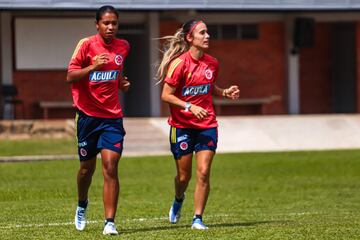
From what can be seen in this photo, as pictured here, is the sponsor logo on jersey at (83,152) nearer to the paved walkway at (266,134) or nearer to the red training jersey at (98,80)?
the red training jersey at (98,80)

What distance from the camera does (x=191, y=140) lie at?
10859 millimetres

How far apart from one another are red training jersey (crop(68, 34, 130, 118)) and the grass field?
120cm

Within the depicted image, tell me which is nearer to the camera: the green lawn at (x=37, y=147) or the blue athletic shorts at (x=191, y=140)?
the blue athletic shorts at (x=191, y=140)

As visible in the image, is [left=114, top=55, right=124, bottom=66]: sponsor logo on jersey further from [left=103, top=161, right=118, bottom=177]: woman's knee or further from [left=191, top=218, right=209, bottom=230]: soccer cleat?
[left=191, top=218, right=209, bottom=230]: soccer cleat

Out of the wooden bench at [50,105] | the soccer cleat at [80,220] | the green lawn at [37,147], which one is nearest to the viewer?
the soccer cleat at [80,220]

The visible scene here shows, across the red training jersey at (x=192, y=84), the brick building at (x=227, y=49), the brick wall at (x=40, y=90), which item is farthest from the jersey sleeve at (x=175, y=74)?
the brick wall at (x=40, y=90)

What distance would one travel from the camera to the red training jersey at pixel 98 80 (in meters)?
10.1

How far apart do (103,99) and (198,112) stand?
93cm

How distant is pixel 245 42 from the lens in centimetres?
3378

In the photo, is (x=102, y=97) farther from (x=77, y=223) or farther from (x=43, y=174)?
(x=43, y=174)

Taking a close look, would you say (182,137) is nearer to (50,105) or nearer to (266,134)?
(266,134)

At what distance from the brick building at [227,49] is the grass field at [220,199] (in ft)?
25.9

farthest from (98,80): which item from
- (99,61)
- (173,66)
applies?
(173,66)

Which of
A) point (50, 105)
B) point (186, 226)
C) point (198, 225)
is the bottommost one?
point (50, 105)
